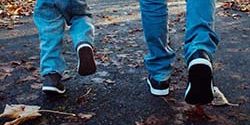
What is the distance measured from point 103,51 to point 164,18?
1317 mm

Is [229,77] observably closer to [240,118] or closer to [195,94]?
[240,118]

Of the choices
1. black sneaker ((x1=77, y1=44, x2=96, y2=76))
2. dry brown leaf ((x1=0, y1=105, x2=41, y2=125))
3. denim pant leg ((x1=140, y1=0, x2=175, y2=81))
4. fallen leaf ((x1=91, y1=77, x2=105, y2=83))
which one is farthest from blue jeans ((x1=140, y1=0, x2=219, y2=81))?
dry brown leaf ((x1=0, y1=105, x2=41, y2=125))

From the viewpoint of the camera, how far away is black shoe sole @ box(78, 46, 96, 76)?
90.1 inches

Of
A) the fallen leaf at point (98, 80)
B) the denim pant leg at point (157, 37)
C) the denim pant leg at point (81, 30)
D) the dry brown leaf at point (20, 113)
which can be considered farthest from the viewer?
the fallen leaf at point (98, 80)

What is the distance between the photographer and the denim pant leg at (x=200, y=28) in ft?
6.18

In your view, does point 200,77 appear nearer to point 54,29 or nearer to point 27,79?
point 54,29

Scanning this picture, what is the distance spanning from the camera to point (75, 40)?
2385mm

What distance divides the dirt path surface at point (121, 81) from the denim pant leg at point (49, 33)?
19cm

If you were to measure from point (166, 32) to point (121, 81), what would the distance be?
0.54m

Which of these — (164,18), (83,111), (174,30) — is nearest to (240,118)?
(164,18)

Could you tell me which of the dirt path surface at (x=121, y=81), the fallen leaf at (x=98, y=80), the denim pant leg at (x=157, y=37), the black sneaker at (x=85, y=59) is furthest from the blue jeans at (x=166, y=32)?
the fallen leaf at (x=98, y=80)

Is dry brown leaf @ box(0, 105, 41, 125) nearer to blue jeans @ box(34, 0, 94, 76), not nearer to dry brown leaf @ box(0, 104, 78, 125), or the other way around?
dry brown leaf @ box(0, 104, 78, 125)

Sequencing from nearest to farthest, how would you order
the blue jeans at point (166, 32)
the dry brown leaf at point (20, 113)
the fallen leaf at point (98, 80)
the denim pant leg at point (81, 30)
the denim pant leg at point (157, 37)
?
the blue jeans at point (166, 32) → the dry brown leaf at point (20, 113) → the denim pant leg at point (157, 37) → the denim pant leg at point (81, 30) → the fallen leaf at point (98, 80)

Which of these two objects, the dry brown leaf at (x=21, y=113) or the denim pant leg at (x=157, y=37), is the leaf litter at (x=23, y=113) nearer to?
the dry brown leaf at (x=21, y=113)
